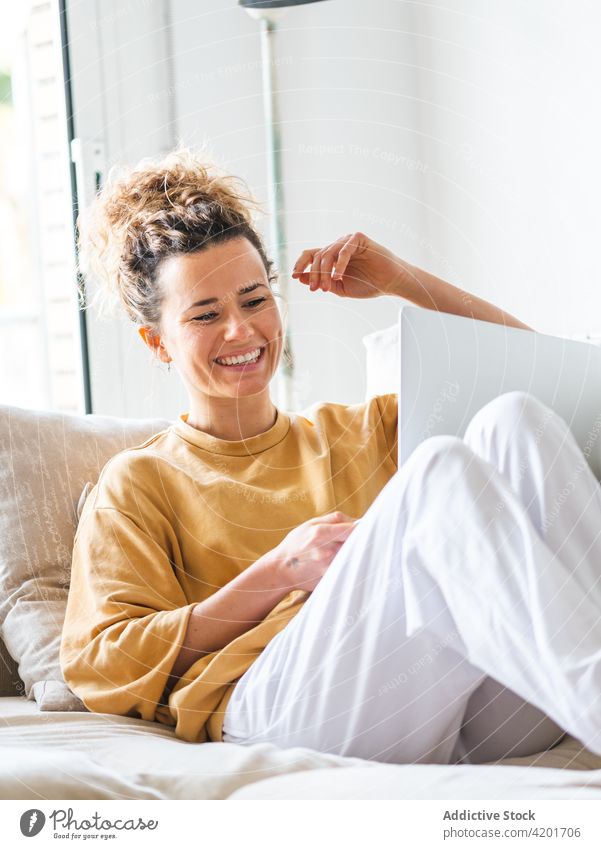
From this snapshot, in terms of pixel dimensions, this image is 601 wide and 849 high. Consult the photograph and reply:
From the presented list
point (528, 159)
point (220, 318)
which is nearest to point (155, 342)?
point (220, 318)

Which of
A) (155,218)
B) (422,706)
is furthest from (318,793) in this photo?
(155,218)

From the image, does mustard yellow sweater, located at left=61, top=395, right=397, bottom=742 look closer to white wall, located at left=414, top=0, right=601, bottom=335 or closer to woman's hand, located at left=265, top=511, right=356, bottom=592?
woman's hand, located at left=265, top=511, right=356, bottom=592

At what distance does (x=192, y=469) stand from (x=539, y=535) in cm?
29

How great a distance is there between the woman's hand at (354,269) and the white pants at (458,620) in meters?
0.22

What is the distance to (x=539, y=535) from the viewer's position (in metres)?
0.62

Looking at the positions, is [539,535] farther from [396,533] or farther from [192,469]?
[192,469]

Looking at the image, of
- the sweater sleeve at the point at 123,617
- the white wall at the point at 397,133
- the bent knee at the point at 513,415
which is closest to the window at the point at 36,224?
the white wall at the point at 397,133

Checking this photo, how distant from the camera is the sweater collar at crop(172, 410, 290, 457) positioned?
2.64ft

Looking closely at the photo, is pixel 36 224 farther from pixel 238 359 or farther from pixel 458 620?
pixel 458 620

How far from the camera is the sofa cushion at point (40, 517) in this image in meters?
0.85

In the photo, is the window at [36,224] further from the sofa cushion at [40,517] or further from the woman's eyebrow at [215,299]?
the woman's eyebrow at [215,299]

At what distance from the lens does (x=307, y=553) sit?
0.69 m

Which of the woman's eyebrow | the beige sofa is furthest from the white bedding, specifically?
the woman's eyebrow

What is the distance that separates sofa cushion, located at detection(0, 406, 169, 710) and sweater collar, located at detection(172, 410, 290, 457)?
161 millimetres
